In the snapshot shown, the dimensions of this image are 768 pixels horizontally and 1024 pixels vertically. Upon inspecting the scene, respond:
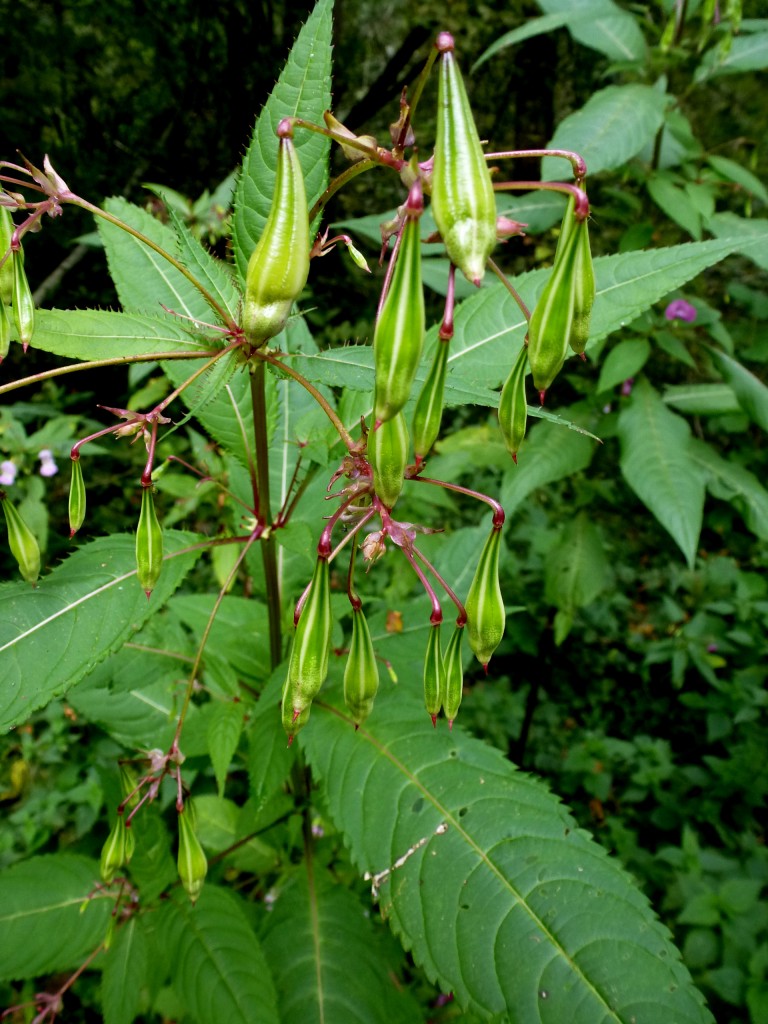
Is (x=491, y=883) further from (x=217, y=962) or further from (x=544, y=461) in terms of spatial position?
(x=544, y=461)

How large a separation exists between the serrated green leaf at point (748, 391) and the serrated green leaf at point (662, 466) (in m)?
0.14

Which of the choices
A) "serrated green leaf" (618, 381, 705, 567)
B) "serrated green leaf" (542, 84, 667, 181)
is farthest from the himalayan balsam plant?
"serrated green leaf" (542, 84, 667, 181)

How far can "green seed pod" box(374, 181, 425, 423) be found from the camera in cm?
40

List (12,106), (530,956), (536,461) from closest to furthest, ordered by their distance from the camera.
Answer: (530,956)
(536,461)
(12,106)

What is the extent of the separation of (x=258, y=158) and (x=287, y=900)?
110cm

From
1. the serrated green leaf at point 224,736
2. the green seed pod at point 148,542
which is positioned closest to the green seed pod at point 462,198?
the green seed pod at point 148,542

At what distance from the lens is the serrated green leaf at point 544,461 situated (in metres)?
1.54

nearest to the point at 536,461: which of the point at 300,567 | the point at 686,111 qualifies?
the point at 300,567

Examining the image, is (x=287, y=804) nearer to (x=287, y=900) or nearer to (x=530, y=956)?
(x=287, y=900)

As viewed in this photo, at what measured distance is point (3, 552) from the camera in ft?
7.17

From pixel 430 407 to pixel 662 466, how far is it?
1.21 m

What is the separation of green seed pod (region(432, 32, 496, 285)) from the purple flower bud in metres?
1.48

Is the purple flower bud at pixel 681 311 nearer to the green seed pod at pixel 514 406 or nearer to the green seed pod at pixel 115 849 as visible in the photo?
the green seed pod at pixel 514 406

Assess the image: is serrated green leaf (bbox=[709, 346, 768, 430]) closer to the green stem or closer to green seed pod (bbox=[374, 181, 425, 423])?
the green stem
